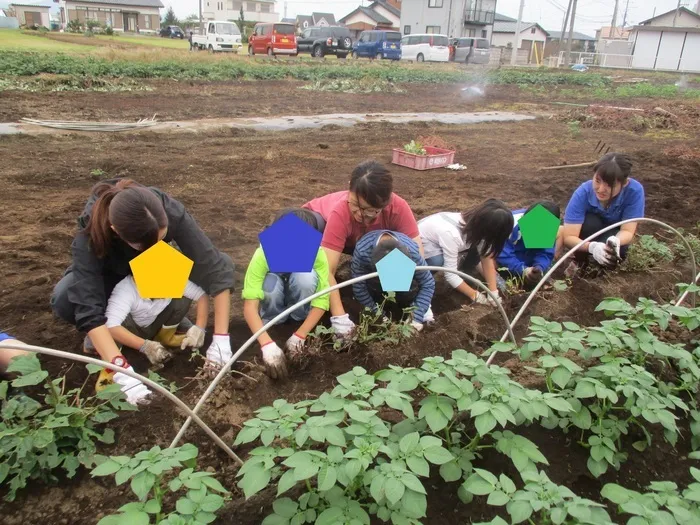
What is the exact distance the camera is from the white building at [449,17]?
3628 centimetres

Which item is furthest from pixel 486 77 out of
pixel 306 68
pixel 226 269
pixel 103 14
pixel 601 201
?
pixel 103 14

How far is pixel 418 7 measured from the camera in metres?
37.4

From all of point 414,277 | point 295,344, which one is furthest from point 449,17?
point 295,344

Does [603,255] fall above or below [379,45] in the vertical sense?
below

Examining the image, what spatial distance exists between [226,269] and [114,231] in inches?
21.3

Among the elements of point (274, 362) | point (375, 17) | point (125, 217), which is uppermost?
point (375, 17)

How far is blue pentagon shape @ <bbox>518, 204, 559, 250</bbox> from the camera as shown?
247cm

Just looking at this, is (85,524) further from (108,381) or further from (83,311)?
(83,311)

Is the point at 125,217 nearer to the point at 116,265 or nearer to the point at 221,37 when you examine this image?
the point at 116,265

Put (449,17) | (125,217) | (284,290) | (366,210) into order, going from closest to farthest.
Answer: (125,217) → (366,210) → (284,290) → (449,17)

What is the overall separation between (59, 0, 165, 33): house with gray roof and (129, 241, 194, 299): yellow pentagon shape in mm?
51815

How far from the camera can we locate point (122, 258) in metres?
2.33

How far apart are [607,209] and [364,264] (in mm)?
1888

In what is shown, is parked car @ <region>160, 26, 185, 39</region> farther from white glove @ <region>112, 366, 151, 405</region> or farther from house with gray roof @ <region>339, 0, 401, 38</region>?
white glove @ <region>112, 366, 151, 405</region>
